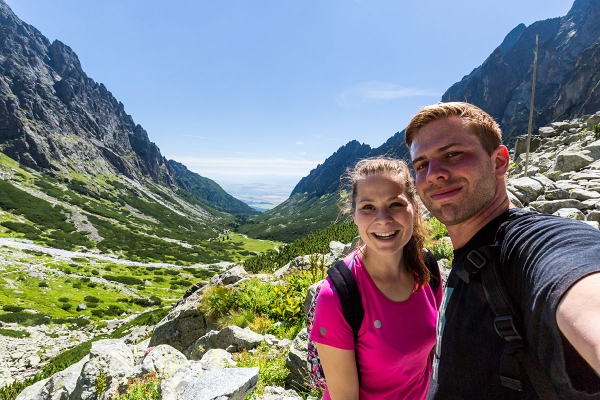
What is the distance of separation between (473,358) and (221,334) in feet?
25.7

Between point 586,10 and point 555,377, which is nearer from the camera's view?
point 555,377

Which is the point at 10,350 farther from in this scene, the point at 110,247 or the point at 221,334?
the point at 110,247

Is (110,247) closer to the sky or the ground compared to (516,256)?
closer to the ground

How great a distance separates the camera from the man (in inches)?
44.3

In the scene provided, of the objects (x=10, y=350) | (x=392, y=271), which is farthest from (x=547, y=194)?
(x=10, y=350)

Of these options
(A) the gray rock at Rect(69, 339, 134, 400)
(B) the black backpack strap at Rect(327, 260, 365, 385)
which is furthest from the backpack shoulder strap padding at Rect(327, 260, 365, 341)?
(A) the gray rock at Rect(69, 339, 134, 400)

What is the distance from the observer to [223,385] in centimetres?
379

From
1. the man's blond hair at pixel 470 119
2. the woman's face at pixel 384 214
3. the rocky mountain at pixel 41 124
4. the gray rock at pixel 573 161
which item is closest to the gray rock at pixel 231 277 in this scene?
the woman's face at pixel 384 214

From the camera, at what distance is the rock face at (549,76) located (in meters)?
99.1

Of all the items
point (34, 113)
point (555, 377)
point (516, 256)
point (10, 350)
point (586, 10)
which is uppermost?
point (586, 10)

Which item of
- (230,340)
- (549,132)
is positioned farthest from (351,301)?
(549,132)

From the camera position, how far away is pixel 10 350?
34750 mm

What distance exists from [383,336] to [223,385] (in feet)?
8.58

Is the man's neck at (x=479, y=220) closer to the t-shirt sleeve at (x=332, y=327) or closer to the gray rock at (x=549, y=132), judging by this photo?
the t-shirt sleeve at (x=332, y=327)
